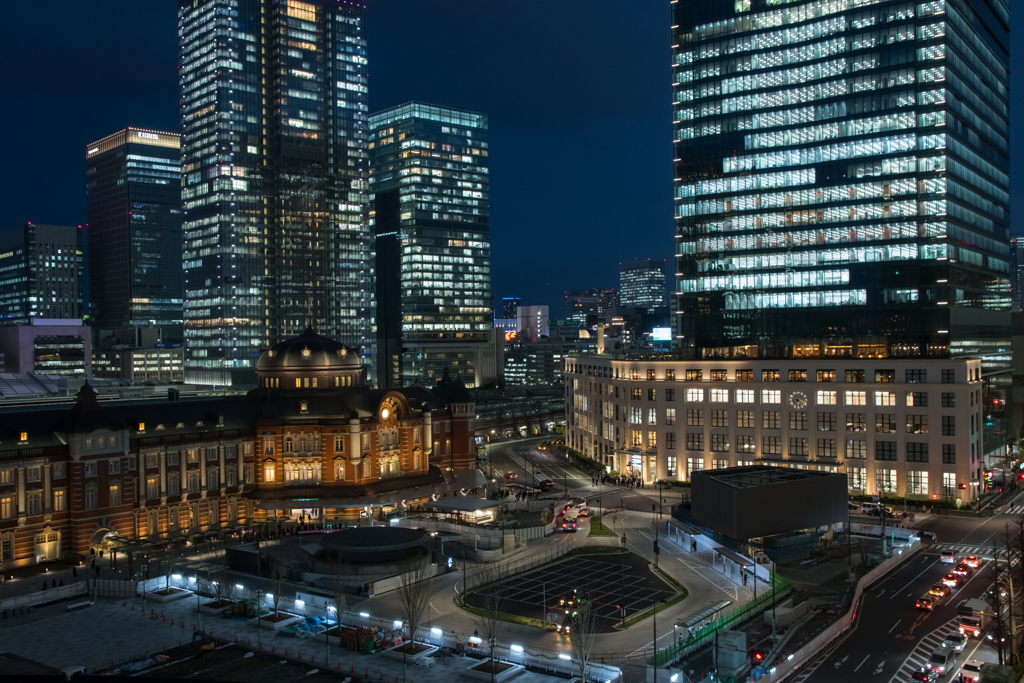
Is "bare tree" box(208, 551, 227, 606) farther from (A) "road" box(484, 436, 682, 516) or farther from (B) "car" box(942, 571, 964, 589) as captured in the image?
(B) "car" box(942, 571, 964, 589)

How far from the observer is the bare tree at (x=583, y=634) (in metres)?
50.3

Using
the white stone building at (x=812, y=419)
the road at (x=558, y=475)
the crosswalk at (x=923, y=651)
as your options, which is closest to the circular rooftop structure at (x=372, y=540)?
the road at (x=558, y=475)

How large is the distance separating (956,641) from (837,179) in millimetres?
79211

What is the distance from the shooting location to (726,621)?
196 feet

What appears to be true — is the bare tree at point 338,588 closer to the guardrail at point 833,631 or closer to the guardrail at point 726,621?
the guardrail at point 726,621

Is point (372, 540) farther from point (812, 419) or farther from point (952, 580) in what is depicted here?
point (812, 419)

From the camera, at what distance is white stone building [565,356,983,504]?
105438 mm

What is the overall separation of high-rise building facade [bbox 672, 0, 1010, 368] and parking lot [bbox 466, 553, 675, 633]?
179 ft

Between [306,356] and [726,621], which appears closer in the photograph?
[726,621]

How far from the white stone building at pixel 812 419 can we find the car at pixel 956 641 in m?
52.6

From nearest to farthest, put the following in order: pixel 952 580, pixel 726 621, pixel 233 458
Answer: pixel 726 621 < pixel 952 580 < pixel 233 458

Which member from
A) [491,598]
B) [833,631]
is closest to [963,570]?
[833,631]

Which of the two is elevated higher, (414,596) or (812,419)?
(812,419)

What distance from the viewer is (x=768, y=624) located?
6019 cm
